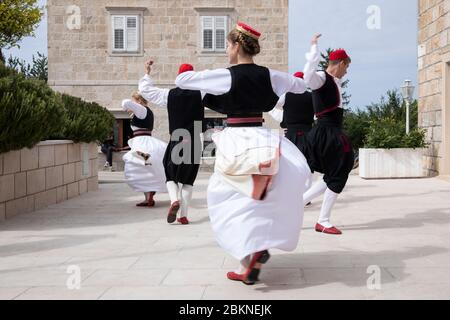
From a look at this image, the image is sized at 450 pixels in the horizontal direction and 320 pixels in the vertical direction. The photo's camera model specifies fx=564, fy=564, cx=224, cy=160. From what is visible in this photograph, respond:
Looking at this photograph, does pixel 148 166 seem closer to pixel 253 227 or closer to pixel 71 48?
pixel 253 227

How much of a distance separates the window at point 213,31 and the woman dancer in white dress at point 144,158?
1381 centimetres

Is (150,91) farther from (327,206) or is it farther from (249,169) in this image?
(249,169)

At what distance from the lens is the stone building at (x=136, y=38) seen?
22.0 m

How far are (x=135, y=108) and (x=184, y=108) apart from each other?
1.54 metres

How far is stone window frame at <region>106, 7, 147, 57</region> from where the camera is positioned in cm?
2203

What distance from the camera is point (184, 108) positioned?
7.21 meters

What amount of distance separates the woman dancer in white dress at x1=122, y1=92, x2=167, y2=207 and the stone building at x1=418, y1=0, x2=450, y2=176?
7.31 meters

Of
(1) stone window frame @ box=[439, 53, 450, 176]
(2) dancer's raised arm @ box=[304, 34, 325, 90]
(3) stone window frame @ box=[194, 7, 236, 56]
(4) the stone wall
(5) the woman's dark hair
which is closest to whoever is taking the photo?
(5) the woman's dark hair

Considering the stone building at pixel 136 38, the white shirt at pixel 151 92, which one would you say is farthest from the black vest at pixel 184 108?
the stone building at pixel 136 38

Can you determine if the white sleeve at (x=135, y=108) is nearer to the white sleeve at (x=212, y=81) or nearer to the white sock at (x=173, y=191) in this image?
the white sock at (x=173, y=191)

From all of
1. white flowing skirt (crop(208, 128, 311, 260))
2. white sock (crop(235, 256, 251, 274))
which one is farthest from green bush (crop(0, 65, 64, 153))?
white sock (crop(235, 256, 251, 274))

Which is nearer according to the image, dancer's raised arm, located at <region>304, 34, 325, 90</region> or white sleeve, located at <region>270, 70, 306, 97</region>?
white sleeve, located at <region>270, 70, 306, 97</region>

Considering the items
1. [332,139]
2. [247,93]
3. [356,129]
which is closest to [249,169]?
[247,93]

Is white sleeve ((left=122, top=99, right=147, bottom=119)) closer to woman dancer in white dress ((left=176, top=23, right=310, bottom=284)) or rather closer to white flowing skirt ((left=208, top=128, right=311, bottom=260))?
woman dancer in white dress ((left=176, top=23, right=310, bottom=284))
